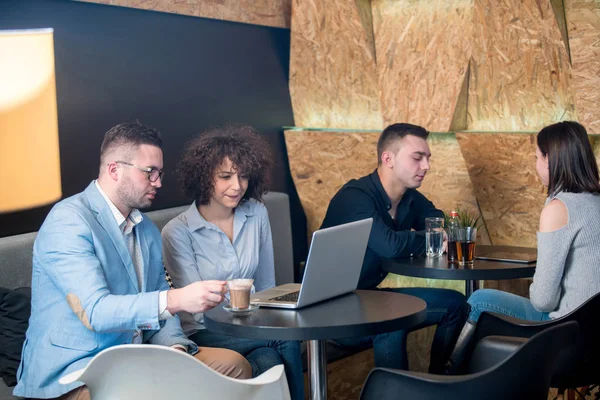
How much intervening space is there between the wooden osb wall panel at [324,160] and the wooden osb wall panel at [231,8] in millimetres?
724

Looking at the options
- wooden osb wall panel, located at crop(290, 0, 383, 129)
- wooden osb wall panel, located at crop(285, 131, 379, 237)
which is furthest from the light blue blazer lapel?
wooden osb wall panel, located at crop(290, 0, 383, 129)

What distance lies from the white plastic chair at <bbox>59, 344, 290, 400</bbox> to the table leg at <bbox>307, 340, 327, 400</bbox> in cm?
70

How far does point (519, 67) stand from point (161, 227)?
2.21 metres

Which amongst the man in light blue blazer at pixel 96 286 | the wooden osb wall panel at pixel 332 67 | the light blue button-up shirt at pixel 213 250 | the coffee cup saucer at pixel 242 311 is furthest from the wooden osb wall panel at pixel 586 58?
the man in light blue blazer at pixel 96 286

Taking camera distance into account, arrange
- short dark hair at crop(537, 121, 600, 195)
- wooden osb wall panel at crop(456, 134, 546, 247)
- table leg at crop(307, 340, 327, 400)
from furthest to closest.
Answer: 1. wooden osb wall panel at crop(456, 134, 546, 247)
2. short dark hair at crop(537, 121, 600, 195)
3. table leg at crop(307, 340, 327, 400)

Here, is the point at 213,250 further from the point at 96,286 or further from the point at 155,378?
the point at 155,378

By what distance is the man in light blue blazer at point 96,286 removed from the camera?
2.44 meters

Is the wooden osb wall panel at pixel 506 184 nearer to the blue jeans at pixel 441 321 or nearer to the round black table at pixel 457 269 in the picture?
the blue jeans at pixel 441 321

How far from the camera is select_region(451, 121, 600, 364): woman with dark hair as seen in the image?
294cm

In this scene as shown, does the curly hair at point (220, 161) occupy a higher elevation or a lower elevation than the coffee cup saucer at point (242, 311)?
higher

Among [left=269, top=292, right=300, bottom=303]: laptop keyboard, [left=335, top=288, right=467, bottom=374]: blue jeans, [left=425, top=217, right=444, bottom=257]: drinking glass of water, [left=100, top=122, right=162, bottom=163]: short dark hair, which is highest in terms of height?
[left=100, top=122, right=162, bottom=163]: short dark hair

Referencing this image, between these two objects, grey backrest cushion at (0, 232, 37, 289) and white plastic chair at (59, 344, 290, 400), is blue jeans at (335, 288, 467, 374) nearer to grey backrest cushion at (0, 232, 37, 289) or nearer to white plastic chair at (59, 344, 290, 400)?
grey backrest cushion at (0, 232, 37, 289)

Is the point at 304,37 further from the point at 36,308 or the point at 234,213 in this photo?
the point at 36,308

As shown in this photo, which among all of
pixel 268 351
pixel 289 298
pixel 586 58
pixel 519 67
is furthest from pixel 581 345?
pixel 519 67
